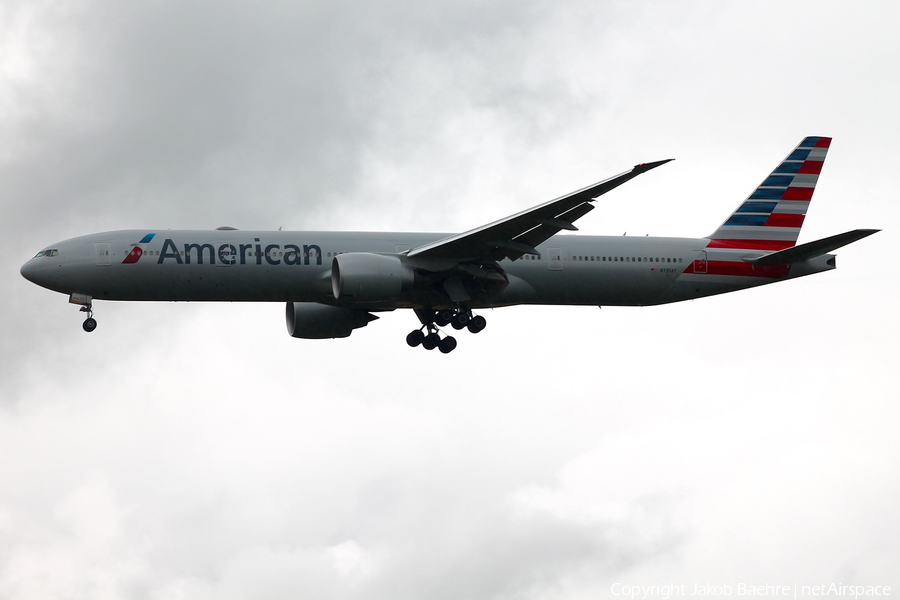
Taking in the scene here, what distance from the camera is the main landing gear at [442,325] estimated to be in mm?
41250

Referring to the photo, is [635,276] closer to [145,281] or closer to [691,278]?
[691,278]

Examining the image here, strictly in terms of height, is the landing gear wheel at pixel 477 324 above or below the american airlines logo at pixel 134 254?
below

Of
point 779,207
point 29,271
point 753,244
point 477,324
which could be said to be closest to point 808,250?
point 753,244

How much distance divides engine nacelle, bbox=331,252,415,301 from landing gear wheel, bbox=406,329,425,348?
227 inches

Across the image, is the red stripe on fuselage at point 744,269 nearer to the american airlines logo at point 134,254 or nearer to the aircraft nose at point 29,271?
the american airlines logo at point 134,254

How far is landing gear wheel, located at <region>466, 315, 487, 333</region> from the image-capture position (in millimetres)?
41438

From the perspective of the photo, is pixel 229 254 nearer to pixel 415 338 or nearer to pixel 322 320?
pixel 322 320

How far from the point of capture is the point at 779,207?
45.8 metres

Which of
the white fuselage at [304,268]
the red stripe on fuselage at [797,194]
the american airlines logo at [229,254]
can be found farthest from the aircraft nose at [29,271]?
the red stripe on fuselage at [797,194]

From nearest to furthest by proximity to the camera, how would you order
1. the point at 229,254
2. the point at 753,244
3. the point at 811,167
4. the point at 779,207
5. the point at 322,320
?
the point at 229,254, the point at 753,244, the point at 322,320, the point at 779,207, the point at 811,167

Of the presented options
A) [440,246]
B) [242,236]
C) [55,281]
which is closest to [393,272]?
[440,246]

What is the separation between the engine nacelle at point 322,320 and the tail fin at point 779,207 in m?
14.7

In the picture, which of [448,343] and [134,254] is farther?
[448,343]

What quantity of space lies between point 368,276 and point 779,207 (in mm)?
18710
